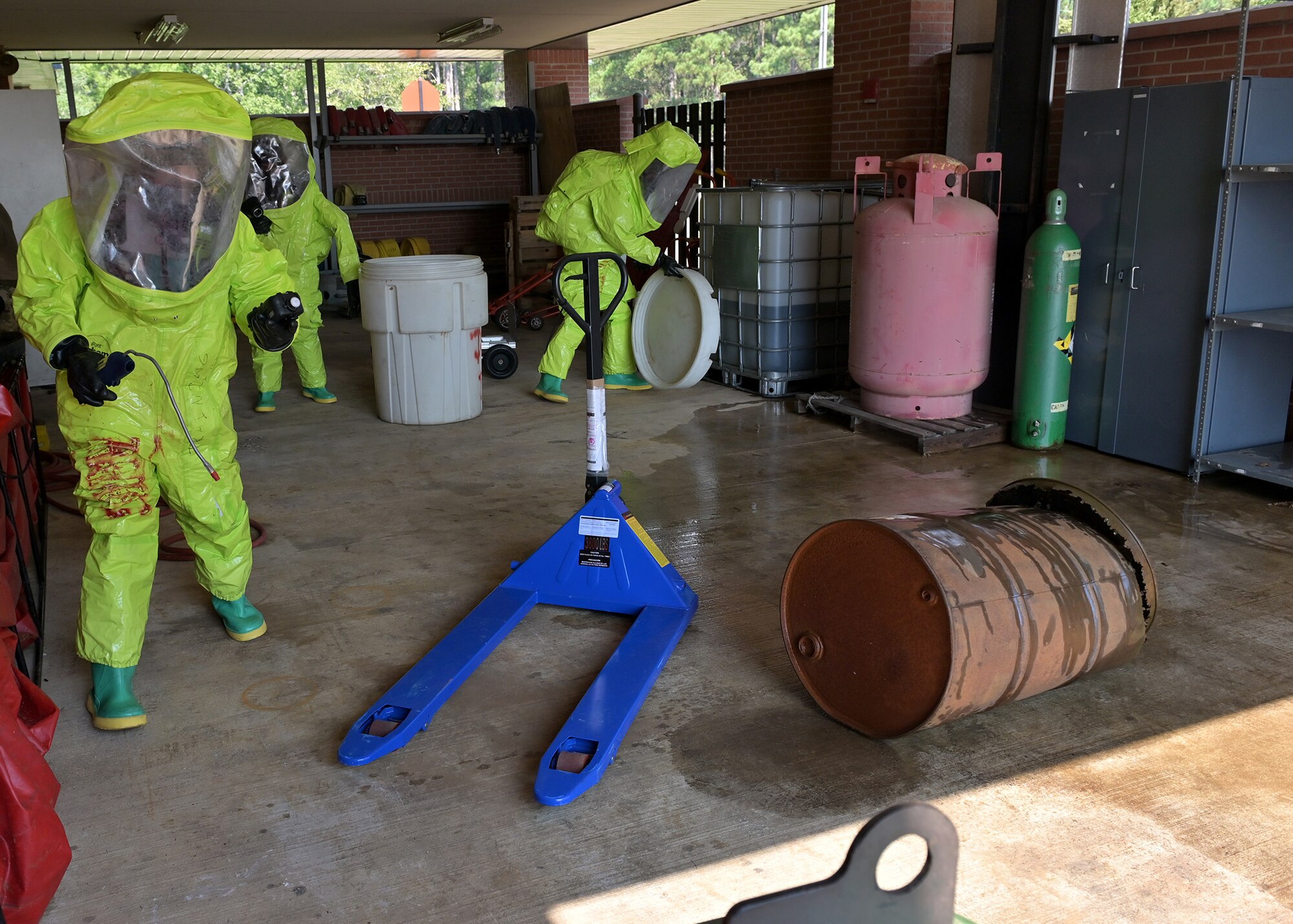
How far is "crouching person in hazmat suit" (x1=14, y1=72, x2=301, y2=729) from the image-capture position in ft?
9.21

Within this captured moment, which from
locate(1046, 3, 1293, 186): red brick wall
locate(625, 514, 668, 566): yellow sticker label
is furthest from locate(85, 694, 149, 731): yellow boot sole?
locate(1046, 3, 1293, 186): red brick wall

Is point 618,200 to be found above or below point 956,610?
above

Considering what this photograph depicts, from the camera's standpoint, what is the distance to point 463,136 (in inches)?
500

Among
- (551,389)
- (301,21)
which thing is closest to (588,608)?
(551,389)

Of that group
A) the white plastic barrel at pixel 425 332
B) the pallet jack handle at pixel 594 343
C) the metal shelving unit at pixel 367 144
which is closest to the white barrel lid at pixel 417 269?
the white plastic barrel at pixel 425 332

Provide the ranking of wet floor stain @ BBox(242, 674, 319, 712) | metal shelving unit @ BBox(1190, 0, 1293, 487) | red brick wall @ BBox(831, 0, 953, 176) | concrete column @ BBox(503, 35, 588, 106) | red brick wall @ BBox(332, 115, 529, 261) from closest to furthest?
1. wet floor stain @ BBox(242, 674, 319, 712)
2. metal shelving unit @ BBox(1190, 0, 1293, 487)
3. red brick wall @ BBox(831, 0, 953, 176)
4. red brick wall @ BBox(332, 115, 529, 261)
5. concrete column @ BBox(503, 35, 588, 106)

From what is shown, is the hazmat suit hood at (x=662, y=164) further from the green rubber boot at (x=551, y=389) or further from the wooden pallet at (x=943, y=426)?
the wooden pallet at (x=943, y=426)

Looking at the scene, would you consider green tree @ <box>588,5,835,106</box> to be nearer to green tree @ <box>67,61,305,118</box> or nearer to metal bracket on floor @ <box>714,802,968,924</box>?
green tree @ <box>67,61,305,118</box>

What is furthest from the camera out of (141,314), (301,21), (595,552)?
(301,21)

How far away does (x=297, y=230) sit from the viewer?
23.2ft

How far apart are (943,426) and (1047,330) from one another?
0.77 metres

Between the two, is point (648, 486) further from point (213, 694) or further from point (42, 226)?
point (42, 226)

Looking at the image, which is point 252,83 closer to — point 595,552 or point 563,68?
point 563,68

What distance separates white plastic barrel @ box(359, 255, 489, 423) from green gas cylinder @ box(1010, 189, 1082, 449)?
3.20 metres
